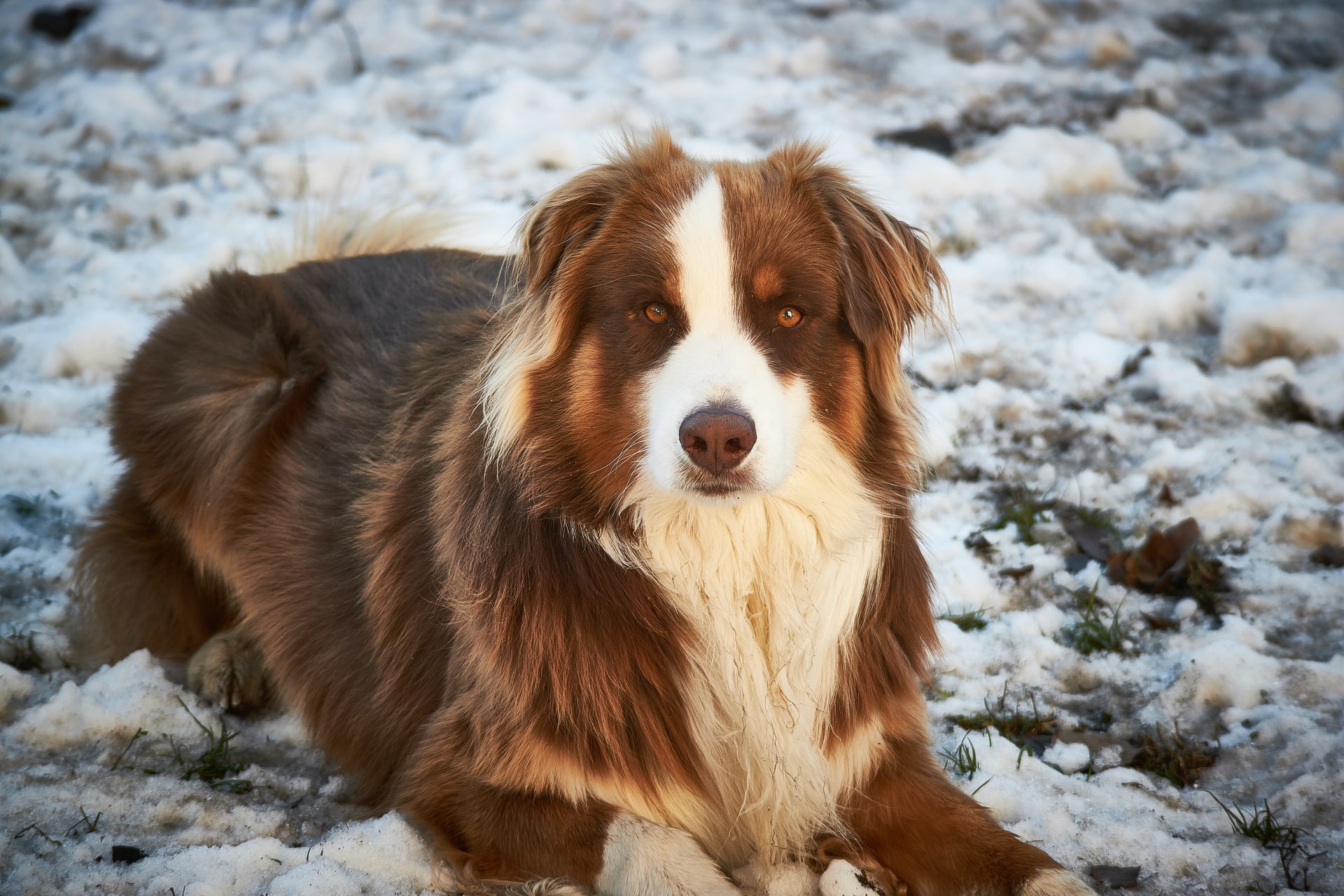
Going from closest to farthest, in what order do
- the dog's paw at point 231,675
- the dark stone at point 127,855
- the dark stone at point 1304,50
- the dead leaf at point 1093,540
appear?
the dark stone at point 127,855 < the dog's paw at point 231,675 < the dead leaf at point 1093,540 < the dark stone at point 1304,50

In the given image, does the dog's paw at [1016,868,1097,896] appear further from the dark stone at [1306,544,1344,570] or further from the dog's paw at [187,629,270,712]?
the dog's paw at [187,629,270,712]

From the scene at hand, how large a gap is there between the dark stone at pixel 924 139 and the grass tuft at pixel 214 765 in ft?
16.7

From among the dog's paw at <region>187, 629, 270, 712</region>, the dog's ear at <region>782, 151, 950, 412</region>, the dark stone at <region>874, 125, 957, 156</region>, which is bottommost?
the dog's paw at <region>187, 629, 270, 712</region>

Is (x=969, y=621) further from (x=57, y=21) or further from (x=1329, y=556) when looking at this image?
(x=57, y=21)

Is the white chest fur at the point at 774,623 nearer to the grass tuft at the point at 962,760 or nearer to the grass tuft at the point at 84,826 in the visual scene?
the grass tuft at the point at 962,760

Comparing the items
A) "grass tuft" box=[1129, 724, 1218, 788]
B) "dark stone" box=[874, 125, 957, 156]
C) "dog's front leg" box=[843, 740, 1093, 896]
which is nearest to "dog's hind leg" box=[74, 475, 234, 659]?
"dog's front leg" box=[843, 740, 1093, 896]

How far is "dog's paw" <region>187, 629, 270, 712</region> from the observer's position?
12.0 feet

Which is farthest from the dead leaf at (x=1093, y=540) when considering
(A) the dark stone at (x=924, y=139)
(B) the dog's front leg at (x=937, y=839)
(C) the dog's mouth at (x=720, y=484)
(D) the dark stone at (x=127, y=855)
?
(D) the dark stone at (x=127, y=855)

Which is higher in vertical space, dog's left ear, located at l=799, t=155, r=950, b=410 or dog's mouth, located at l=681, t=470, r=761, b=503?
dog's left ear, located at l=799, t=155, r=950, b=410

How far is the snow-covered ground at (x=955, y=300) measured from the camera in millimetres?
→ 3076

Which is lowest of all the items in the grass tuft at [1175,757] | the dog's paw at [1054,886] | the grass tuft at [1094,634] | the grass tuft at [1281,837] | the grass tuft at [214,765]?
the grass tuft at [214,765]

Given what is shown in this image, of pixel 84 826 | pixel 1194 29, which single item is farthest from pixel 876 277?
pixel 1194 29

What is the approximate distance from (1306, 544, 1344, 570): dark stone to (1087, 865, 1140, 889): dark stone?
1.77m

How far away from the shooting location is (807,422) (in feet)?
9.26
